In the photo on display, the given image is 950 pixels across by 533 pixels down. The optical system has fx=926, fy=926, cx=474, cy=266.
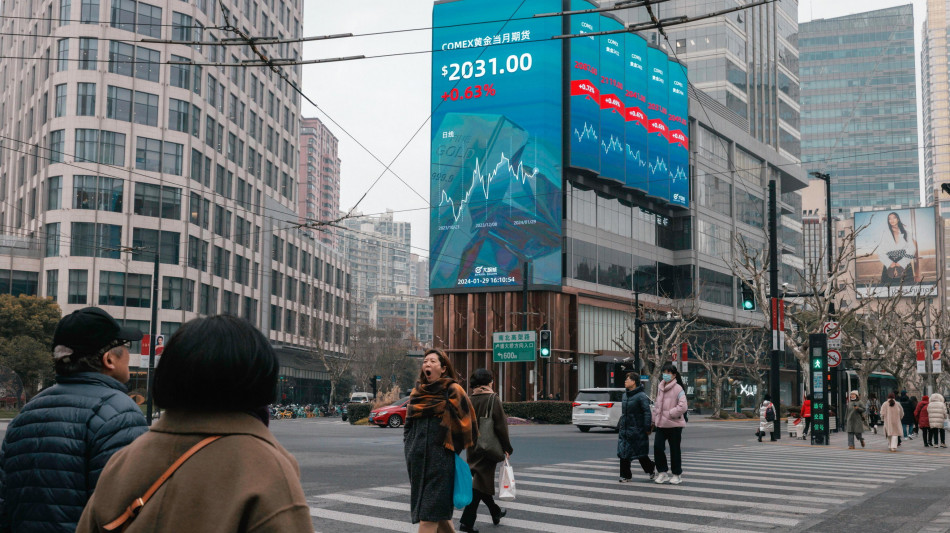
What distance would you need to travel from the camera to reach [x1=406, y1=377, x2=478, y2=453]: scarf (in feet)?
24.0

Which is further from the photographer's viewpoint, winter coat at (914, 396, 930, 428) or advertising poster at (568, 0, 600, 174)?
advertising poster at (568, 0, 600, 174)

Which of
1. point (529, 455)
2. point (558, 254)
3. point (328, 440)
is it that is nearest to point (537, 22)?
point (558, 254)

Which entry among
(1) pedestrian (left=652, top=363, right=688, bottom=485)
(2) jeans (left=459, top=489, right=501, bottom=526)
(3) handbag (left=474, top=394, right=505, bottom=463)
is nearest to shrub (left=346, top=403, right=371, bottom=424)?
(1) pedestrian (left=652, top=363, right=688, bottom=485)

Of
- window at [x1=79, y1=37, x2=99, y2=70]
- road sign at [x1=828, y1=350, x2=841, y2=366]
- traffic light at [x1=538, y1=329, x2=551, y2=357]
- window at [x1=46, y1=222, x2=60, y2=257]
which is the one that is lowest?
road sign at [x1=828, y1=350, x2=841, y2=366]

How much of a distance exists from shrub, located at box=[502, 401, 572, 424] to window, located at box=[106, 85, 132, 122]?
32.8m

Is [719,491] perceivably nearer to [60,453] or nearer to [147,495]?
[60,453]

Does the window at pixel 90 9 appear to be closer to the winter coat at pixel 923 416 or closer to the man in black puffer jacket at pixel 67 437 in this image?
the winter coat at pixel 923 416

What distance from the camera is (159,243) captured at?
60.0 m

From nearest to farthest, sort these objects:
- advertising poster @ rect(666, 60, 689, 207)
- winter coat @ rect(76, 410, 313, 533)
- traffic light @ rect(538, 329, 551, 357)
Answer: winter coat @ rect(76, 410, 313, 533), traffic light @ rect(538, 329, 551, 357), advertising poster @ rect(666, 60, 689, 207)

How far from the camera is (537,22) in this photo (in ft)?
178

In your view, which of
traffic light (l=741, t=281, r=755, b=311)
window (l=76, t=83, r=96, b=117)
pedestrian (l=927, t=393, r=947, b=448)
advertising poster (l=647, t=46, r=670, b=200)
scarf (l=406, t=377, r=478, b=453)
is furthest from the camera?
advertising poster (l=647, t=46, r=670, b=200)

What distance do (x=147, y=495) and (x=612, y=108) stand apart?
5853 cm

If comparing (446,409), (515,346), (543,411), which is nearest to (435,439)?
(446,409)

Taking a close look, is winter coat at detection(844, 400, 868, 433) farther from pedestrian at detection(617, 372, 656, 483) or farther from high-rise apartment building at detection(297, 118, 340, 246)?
high-rise apartment building at detection(297, 118, 340, 246)
